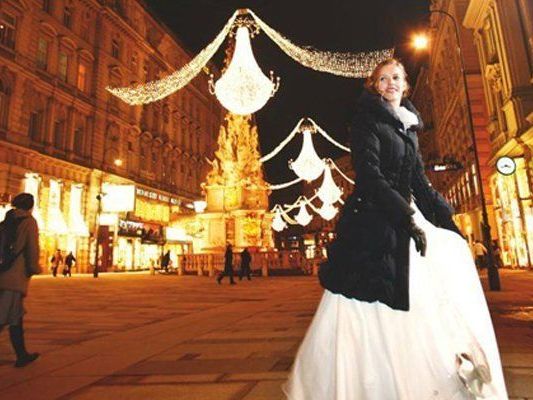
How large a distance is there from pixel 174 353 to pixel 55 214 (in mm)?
29711

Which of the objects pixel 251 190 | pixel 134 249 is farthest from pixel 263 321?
pixel 134 249

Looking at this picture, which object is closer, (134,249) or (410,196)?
(410,196)

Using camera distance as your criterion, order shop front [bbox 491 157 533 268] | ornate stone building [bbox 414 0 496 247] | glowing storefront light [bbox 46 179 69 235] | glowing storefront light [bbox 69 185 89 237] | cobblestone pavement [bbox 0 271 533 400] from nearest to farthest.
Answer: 1. cobblestone pavement [bbox 0 271 533 400]
2. shop front [bbox 491 157 533 268]
3. glowing storefront light [bbox 46 179 69 235]
4. ornate stone building [bbox 414 0 496 247]
5. glowing storefront light [bbox 69 185 89 237]

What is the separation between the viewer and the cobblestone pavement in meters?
3.70

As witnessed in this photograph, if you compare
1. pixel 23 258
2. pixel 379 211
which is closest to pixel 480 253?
pixel 23 258

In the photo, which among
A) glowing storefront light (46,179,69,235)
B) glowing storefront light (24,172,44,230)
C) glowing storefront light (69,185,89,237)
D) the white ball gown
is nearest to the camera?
the white ball gown

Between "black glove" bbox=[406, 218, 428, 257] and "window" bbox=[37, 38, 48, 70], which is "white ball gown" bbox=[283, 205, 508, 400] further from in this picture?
"window" bbox=[37, 38, 48, 70]

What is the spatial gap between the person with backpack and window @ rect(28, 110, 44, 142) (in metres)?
29.9

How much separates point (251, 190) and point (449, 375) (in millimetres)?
27269

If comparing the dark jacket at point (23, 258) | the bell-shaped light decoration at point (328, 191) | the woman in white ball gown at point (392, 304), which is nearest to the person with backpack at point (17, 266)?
the dark jacket at point (23, 258)

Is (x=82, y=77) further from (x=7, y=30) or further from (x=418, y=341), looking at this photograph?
(x=418, y=341)

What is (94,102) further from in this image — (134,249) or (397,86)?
(397,86)

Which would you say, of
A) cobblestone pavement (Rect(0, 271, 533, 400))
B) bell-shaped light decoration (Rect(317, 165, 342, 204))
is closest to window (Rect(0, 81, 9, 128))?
bell-shaped light decoration (Rect(317, 165, 342, 204))

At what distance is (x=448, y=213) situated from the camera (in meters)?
2.74
